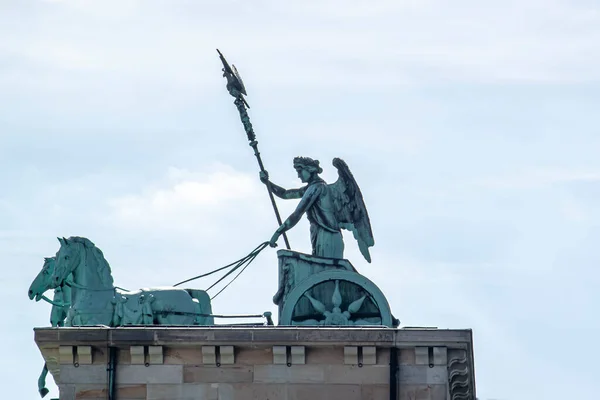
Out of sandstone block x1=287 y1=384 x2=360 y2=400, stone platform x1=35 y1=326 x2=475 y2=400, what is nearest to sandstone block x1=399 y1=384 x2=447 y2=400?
stone platform x1=35 y1=326 x2=475 y2=400

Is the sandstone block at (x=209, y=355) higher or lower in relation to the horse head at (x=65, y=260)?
lower

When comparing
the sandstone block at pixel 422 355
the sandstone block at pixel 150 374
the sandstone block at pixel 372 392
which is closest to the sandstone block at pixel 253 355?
the sandstone block at pixel 150 374

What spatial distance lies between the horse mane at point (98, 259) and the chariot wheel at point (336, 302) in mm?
3932

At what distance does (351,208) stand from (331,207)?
0.41 metres

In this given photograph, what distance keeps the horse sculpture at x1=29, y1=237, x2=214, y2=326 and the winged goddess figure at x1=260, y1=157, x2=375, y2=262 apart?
2.14 meters

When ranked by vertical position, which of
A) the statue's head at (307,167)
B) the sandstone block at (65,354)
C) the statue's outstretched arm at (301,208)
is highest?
the statue's head at (307,167)

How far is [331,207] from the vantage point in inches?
2511

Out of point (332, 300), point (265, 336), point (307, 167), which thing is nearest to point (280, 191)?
point (307, 167)

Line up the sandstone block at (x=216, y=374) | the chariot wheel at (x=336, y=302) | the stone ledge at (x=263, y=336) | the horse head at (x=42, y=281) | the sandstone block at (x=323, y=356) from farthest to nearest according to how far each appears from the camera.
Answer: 1. the horse head at (x=42, y=281)
2. the chariot wheel at (x=336, y=302)
3. the sandstone block at (x=323, y=356)
4. the sandstone block at (x=216, y=374)
5. the stone ledge at (x=263, y=336)

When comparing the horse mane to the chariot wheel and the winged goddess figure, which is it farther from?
the chariot wheel

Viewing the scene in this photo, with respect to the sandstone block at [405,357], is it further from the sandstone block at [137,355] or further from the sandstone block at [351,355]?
the sandstone block at [137,355]

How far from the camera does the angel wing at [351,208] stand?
209ft

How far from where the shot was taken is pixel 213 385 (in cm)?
6022

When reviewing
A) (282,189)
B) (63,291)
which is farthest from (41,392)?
(282,189)
